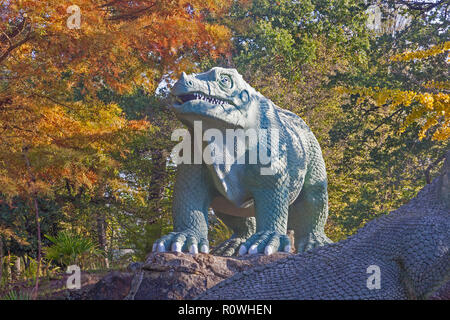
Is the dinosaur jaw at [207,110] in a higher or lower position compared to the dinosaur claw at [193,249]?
higher

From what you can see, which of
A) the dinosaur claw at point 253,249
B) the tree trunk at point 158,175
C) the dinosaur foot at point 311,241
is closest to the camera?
the dinosaur claw at point 253,249

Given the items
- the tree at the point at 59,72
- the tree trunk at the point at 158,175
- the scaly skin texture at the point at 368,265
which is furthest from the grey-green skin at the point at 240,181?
the tree trunk at the point at 158,175

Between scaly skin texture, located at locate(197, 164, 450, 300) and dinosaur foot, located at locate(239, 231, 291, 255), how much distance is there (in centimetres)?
129

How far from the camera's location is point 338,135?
36.9 feet

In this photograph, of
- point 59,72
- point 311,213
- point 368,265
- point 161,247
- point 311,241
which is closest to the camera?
point 368,265

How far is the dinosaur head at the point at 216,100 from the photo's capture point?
4.68 m

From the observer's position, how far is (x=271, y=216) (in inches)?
200

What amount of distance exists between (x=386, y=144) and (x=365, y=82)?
133cm

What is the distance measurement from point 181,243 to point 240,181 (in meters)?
0.90

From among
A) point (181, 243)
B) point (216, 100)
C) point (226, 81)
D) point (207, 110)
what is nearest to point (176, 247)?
point (181, 243)

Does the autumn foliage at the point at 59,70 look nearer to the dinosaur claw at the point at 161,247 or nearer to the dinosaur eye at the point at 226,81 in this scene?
the dinosaur claw at the point at 161,247

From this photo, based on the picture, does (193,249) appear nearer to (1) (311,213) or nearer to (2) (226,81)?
(2) (226,81)

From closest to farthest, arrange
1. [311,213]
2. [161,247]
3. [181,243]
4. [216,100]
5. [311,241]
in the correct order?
[161,247] < [181,243] < [216,100] < [311,241] < [311,213]
